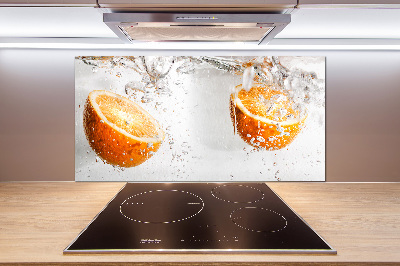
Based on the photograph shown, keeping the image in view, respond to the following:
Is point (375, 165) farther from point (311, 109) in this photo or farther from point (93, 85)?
point (93, 85)

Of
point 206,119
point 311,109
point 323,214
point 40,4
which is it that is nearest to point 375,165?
point 311,109

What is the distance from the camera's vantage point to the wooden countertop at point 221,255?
0.73 m

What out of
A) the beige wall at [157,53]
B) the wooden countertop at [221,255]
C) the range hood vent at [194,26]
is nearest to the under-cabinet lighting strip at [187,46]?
the beige wall at [157,53]

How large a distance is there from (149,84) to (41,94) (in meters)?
0.51

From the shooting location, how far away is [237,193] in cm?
126

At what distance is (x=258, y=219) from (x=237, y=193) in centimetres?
29

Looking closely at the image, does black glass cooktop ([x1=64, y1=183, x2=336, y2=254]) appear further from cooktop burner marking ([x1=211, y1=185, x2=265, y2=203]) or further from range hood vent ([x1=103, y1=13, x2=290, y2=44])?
range hood vent ([x1=103, y1=13, x2=290, y2=44])

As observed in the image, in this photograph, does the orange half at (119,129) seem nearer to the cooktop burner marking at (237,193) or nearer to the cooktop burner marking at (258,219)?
the cooktop burner marking at (237,193)

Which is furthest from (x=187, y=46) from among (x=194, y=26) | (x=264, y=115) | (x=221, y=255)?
(x=221, y=255)

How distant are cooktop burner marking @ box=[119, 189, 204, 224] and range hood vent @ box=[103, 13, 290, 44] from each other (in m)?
0.62

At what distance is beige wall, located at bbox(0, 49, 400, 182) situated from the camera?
139 cm

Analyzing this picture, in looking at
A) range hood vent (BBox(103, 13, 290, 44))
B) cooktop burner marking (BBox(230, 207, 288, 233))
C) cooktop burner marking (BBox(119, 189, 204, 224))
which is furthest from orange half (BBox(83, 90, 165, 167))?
cooktop burner marking (BBox(230, 207, 288, 233))

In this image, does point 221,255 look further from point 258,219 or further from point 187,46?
point 187,46

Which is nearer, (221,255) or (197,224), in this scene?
(221,255)
